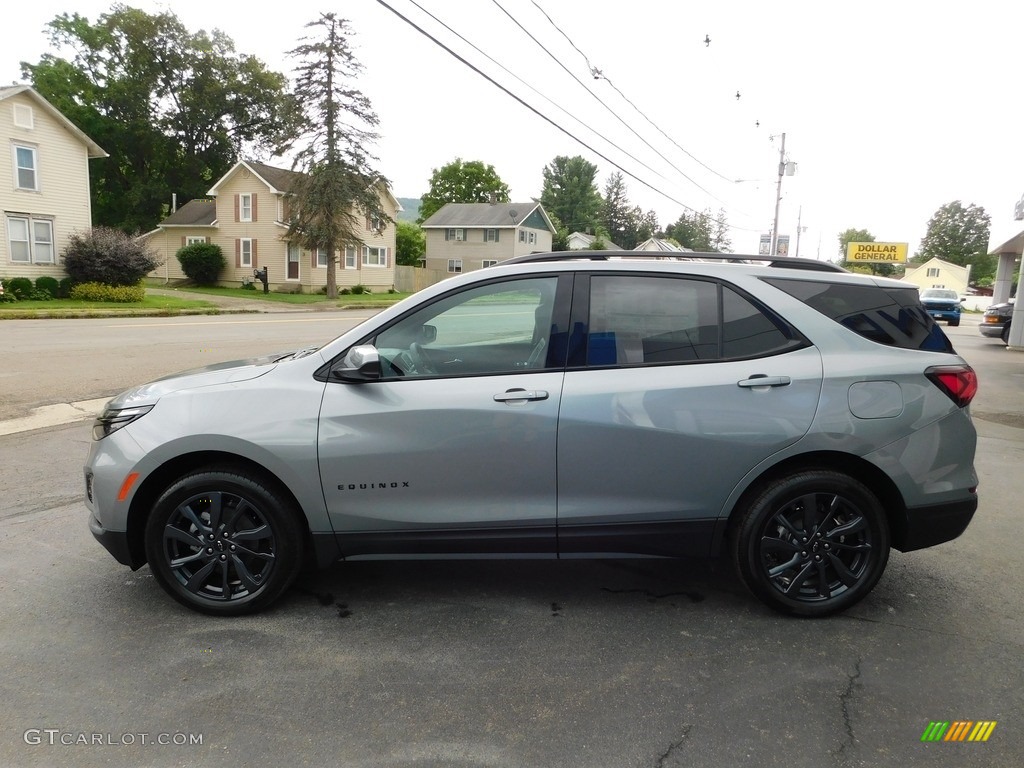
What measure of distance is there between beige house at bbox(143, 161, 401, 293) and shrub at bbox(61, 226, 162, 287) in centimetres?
1171

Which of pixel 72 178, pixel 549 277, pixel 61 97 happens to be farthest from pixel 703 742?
pixel 61 97

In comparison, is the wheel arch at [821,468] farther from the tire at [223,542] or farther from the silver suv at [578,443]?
the tire at [223,542]

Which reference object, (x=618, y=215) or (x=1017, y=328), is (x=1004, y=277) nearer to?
(x=1017, y=328)

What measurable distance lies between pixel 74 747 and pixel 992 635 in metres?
3.97

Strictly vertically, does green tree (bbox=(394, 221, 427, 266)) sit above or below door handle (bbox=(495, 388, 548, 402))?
above

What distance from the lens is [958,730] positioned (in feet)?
9.13

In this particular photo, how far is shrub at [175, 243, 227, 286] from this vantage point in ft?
147

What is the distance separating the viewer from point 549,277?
368cm

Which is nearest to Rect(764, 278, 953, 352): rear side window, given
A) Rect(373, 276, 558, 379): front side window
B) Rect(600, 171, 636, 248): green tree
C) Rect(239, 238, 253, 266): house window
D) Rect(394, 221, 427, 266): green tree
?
Rect(373, 276, 558, 379): front side window

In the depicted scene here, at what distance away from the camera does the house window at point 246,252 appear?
45344 millimetres

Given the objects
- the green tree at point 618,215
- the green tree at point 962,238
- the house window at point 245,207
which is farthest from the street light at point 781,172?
the green tree at point 962,238

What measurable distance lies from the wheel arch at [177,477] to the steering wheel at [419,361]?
83cm

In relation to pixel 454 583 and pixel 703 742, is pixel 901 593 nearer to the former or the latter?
pixel 703 742

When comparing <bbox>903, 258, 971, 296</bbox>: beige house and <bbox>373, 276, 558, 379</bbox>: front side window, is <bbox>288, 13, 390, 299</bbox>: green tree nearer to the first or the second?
<bbox>373, 276, 558, 379</bbox>: front side window
